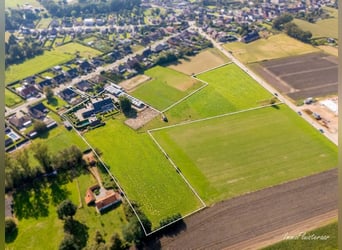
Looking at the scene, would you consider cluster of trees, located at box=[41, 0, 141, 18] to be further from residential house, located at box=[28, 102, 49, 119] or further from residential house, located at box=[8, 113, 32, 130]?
residential house, located at box=[8, 113, 32, 130]

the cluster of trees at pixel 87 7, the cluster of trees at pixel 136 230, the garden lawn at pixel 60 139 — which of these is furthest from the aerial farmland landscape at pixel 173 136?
the cluster of trees at pixel 87 7

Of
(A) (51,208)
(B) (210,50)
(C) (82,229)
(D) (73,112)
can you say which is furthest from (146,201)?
(B) (210,50)

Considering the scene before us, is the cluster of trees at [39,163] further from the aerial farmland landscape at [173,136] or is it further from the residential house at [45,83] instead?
the residential house at [45,83]

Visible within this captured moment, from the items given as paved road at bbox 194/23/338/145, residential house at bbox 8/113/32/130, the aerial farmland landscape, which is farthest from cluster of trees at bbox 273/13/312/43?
residential house at bbox 8/113/32/130

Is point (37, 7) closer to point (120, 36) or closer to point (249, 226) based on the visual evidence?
point (120, 36)

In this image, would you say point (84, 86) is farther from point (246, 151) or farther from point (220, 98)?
point (246, 151)
